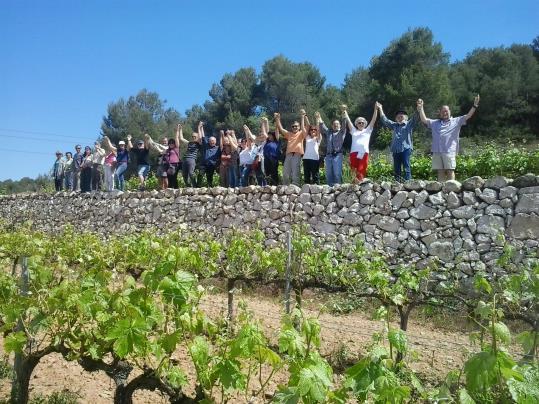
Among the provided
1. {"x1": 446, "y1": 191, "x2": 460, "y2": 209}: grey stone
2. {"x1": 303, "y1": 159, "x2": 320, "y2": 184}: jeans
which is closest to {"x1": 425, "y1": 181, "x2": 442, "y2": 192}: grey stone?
{"x1": 446, "y1": 191, "x2": 460, "y2": 209}: grey stone

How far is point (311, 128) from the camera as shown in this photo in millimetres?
8750

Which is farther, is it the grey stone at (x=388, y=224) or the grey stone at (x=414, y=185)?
the grey stone at (x=388, y=224)

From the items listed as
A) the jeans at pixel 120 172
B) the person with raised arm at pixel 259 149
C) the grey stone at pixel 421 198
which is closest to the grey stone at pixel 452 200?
the grey stone at pixel 421 198

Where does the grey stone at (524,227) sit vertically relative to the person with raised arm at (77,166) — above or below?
below

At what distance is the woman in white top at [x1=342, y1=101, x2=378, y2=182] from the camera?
796cm

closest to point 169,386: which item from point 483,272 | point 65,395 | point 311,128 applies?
point 65,395

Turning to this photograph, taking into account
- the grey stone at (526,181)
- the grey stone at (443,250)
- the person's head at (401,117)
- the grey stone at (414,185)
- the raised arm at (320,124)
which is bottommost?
the grey stone at (443,250)

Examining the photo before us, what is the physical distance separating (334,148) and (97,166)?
293 inches

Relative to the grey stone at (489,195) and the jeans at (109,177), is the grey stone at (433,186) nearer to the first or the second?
the grey stone at (489,195)

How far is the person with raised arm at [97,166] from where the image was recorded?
1293 cm

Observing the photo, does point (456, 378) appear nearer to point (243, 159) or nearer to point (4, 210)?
point (243, 159)

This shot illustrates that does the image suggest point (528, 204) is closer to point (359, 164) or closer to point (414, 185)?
point (414, 185)

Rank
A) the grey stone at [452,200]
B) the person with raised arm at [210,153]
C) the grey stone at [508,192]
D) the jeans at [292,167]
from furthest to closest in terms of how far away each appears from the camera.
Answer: the person with raised arm at [210,153]
the jeans at [292,167]
the grey stone at [452,200]
the grey stone at [508,192]

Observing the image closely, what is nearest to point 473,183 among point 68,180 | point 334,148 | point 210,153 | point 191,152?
point 334,148
